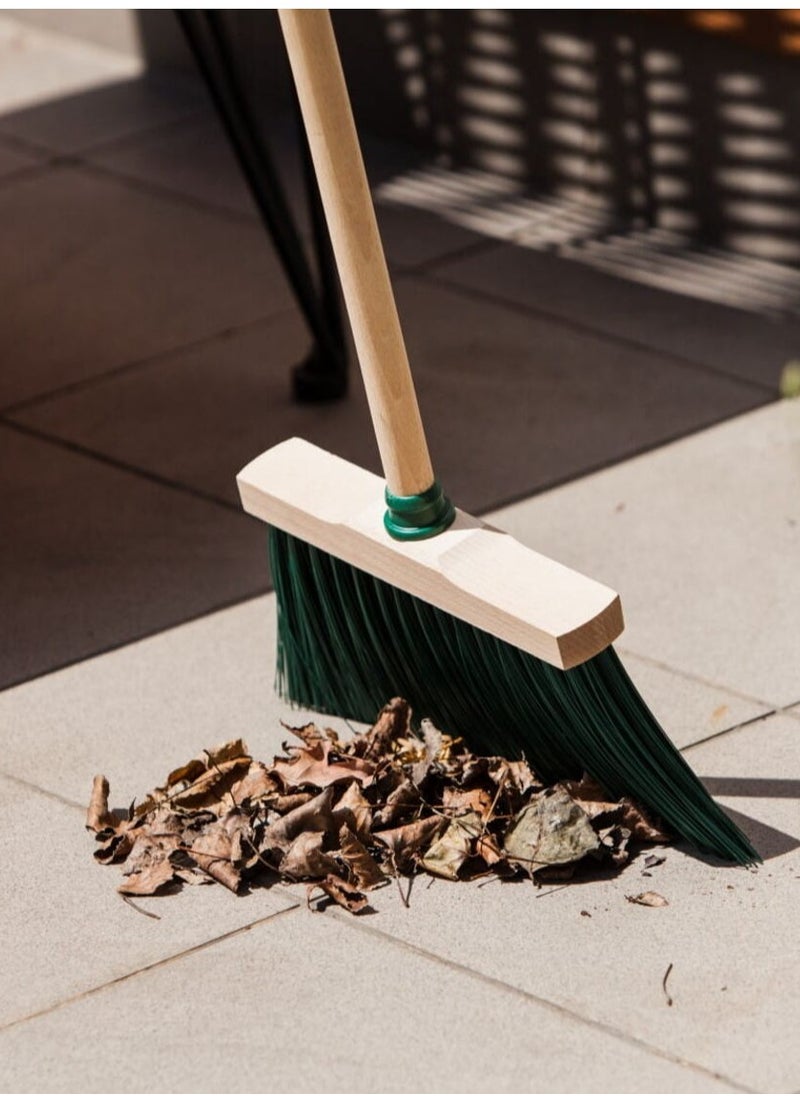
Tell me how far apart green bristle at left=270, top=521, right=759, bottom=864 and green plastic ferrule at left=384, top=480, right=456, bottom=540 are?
151mm

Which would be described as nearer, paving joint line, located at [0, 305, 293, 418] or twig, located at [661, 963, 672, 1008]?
twig, located at [661, 963, 672, 1008]

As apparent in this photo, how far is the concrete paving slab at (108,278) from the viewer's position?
17.6 ft

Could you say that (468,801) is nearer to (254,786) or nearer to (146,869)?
(254,786)

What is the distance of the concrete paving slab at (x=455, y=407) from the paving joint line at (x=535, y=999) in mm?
1587

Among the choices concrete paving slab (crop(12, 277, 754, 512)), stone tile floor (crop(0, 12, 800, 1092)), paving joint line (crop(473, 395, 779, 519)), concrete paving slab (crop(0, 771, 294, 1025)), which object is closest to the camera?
stone tile floor (crop(0, 12, 800, 1092))

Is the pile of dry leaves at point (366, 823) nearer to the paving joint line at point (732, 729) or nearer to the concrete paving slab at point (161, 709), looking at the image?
the concrete paving slab at point (161, 709)

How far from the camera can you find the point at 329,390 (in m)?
4.96

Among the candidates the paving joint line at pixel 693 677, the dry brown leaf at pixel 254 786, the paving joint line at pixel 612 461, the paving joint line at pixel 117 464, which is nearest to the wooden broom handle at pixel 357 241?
the dry brown leaf at pixel 254 786

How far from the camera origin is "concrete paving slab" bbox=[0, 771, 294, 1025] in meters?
2.87

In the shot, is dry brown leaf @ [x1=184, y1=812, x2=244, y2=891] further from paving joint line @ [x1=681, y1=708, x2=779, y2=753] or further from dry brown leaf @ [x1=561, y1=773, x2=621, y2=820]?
paving joint line @ [x1=681, y1=708, x2=779, y2=753]

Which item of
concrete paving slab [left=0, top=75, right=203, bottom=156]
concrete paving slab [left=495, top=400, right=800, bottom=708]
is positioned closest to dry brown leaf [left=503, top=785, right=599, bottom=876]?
concrete paving slab [left=495, top=400, right=800, bottom=708]

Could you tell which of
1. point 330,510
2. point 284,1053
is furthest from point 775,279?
point 284,1053

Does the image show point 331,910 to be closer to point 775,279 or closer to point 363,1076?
point 363,1076

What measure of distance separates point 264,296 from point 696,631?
230 centimetres
